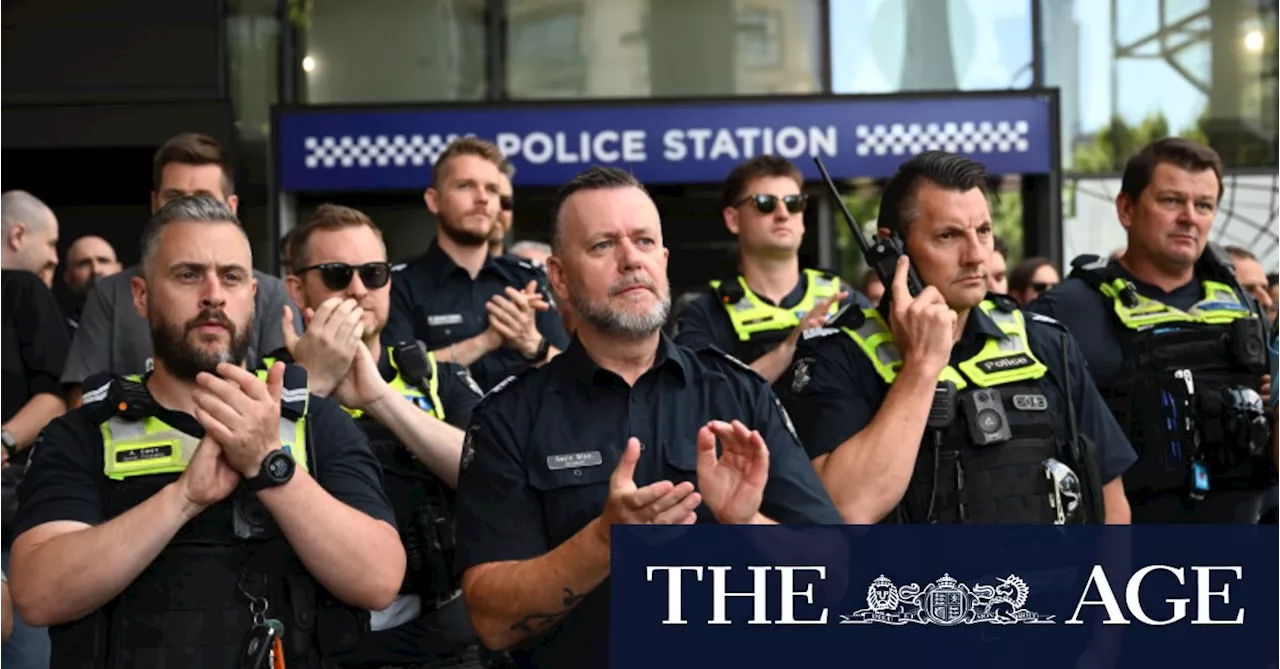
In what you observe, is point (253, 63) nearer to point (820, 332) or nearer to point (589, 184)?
point (820, 332)

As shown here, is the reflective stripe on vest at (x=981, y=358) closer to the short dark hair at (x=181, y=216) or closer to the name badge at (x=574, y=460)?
the name badge at (x=574, y=460)

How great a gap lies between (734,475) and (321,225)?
87.8 inches

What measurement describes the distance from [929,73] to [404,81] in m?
3.55

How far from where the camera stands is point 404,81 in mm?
11211

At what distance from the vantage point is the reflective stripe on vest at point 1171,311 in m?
4.97

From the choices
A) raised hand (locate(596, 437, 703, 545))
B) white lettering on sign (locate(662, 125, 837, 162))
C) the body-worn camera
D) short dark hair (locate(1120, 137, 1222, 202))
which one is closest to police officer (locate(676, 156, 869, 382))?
short dark hair (locate(1120, 137, 1222, 202))

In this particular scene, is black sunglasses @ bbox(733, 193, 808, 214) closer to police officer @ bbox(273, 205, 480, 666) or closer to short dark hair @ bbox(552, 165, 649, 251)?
police officer @ bbox(273, 205, 480, 666)

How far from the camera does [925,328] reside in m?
3.81

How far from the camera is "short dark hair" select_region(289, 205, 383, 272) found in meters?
4.82

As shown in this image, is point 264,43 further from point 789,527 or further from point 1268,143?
point 789,527

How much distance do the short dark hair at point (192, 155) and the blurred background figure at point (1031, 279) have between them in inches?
163

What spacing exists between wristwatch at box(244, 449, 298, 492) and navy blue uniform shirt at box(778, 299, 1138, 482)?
4.18 feet

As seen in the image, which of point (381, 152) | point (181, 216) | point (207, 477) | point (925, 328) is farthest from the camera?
point (381, 152)

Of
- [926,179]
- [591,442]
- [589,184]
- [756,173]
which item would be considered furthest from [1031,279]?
[591,442]
